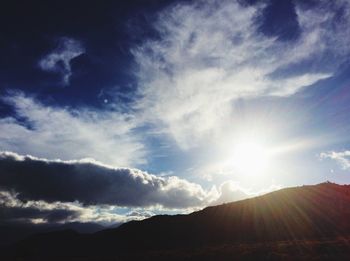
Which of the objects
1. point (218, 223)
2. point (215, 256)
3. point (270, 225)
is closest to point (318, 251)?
point (215, 256)

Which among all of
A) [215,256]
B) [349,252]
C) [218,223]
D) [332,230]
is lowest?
[349,252]

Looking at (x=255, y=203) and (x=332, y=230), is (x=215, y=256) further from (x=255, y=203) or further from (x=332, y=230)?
(x=255, y=203)

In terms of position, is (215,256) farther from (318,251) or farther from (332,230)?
(332,230)

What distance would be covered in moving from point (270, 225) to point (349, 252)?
64.6 meters

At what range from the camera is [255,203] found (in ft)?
402

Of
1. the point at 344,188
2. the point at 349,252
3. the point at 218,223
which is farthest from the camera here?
the point at 218,223

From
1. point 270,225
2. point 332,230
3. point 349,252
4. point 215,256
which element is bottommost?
point 349,252

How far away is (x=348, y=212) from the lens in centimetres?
9275

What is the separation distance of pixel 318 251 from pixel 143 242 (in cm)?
9150

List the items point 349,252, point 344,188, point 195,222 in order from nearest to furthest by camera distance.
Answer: point 349,252 → point 344,188 → point 195,222

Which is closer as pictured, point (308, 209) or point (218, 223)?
point (308, 209)

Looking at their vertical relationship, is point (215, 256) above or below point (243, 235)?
below

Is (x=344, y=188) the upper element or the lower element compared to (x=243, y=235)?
upper

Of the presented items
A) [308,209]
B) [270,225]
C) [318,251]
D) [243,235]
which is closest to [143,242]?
[243,235]
